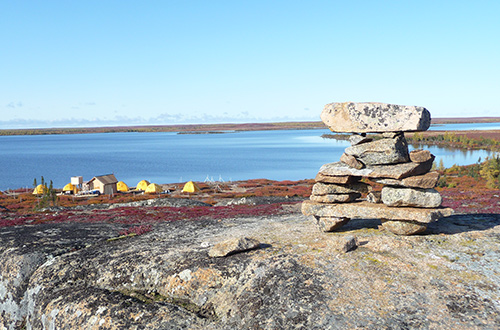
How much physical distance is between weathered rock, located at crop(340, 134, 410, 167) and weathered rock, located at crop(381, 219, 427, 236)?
2.69 meters

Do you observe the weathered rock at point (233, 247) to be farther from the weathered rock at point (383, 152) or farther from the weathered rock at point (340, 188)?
the weathered rock at point (383, 152)

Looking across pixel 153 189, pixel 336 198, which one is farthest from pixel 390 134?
pixel 153 189

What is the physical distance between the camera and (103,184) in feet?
245

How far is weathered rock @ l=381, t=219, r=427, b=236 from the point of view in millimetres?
16797

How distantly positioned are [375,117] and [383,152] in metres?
1.54

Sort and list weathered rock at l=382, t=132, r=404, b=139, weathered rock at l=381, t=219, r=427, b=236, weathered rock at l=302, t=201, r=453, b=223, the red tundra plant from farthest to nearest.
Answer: the red tundra plant, weathered rock at l=381, t=219, r=427, b=236, weathered rock at l=382, t=132, r=404, b=139, weathered rock at l=302, t=201, r=453, b=223

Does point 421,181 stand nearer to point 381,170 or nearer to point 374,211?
point 381,170

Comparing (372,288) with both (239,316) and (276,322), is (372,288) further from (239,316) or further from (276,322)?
(239,316)

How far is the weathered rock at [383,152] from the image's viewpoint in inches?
647

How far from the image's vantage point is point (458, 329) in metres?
10.7

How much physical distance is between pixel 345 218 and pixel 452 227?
5.60 m

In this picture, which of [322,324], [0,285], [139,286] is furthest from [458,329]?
[0,285]

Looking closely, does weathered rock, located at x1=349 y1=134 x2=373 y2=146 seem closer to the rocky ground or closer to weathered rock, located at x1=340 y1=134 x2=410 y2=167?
weathered rock, located at x1=340 y1=134 x2=410 y2=167

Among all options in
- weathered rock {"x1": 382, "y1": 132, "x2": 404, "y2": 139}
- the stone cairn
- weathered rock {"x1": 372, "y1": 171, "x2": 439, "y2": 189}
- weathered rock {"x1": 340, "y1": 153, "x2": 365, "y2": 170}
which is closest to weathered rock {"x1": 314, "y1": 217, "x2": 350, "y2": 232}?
the stone cairn
